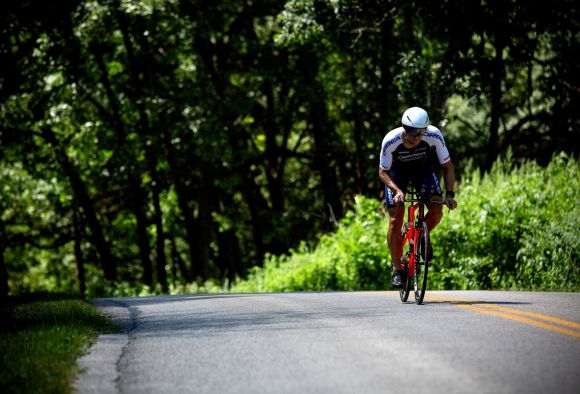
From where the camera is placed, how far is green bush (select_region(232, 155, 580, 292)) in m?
14.0

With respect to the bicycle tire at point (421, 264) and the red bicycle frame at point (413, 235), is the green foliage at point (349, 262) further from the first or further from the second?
the bicycle tire at point (421, 264)

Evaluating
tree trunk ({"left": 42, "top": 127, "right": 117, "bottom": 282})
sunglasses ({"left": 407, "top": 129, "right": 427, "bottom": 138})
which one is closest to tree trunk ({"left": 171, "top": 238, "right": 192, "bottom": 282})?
tree trunk ({"left": 42, "top": 127, "right": 117, "bottom": 282})

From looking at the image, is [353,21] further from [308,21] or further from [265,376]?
[265,376]

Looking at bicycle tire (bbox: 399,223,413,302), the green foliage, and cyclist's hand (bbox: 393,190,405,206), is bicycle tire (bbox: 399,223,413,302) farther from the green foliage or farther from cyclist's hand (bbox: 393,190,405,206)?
the green foliage

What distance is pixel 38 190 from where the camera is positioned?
36156mm

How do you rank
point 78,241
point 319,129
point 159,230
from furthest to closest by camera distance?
point 78,241 < point 159,230 < point 319,129

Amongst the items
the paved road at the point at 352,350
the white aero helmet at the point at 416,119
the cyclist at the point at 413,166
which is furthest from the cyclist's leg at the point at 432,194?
the paved road at the point at 352,350

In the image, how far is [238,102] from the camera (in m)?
28.6

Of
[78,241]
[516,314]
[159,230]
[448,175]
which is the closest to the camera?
[516,314]

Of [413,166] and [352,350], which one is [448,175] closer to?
[413,166]

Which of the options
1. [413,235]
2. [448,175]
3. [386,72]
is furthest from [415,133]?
[386,72]

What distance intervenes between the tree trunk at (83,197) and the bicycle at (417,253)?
21710mm

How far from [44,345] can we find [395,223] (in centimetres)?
466

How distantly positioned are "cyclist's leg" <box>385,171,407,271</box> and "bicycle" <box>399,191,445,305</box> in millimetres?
77
